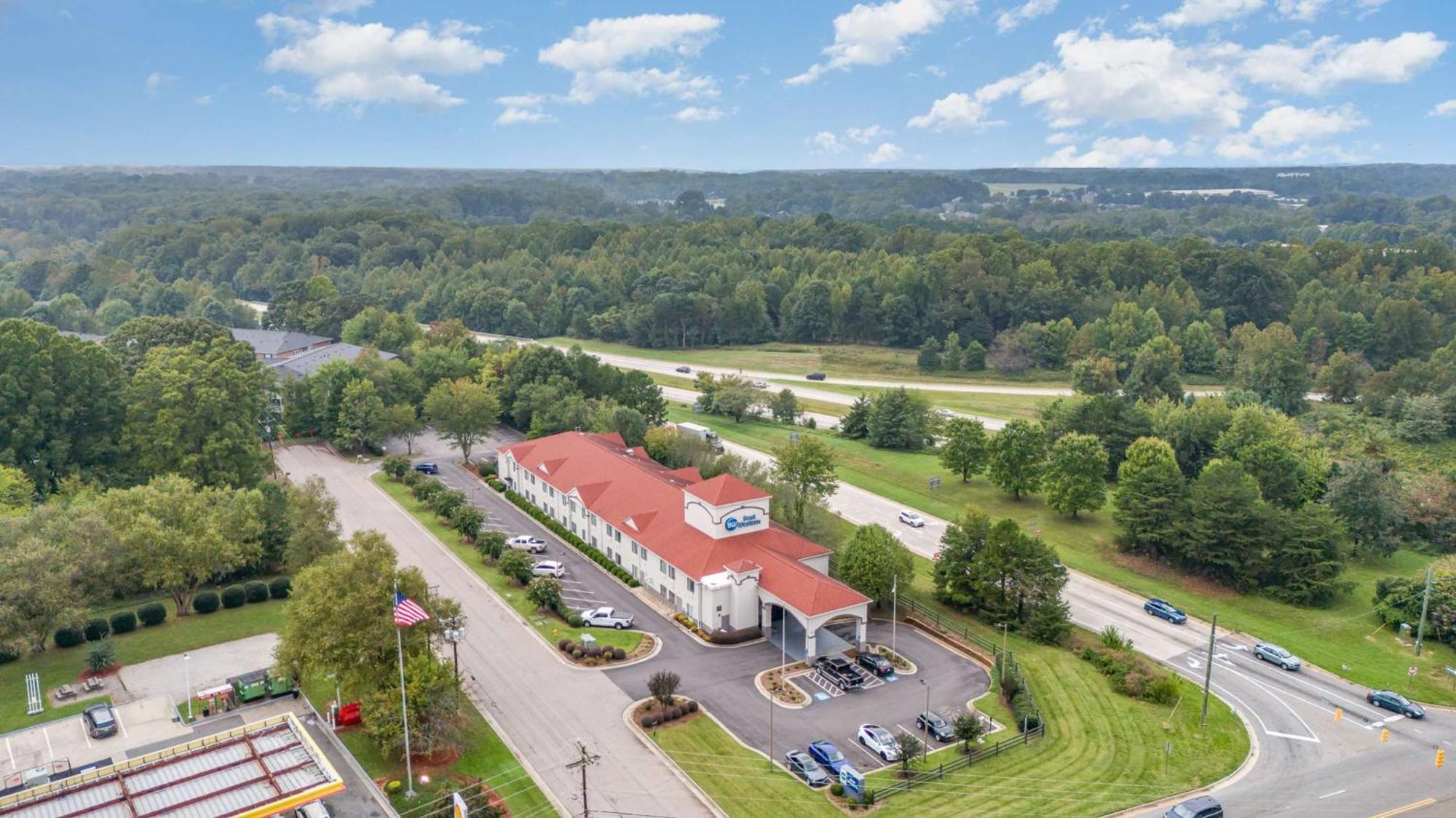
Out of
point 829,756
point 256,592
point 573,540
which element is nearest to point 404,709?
point 829,756

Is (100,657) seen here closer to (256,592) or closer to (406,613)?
(256,592)

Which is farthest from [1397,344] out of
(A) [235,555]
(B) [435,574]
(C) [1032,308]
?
(A) [235,555]

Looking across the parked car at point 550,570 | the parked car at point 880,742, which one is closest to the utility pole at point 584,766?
the parked car at point 880,742

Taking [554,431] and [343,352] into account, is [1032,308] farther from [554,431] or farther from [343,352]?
[343,352]

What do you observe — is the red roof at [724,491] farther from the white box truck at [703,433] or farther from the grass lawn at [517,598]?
the white box truck at [703,433]

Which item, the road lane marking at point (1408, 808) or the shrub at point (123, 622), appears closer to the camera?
the road lane marking at point (1408, 808)

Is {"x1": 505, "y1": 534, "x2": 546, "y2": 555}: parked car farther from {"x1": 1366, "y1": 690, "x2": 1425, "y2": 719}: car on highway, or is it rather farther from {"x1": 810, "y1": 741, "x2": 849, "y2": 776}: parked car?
{"x1": 1366, "y1": 690, "x2": 1425, "y2": 719}: car on highway
